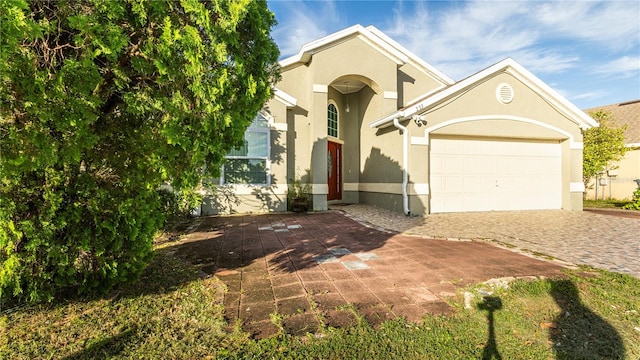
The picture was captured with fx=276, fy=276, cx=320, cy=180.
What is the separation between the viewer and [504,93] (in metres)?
9.41

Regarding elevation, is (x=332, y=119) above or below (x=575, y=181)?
above

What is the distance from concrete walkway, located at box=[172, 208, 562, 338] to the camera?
277 cm

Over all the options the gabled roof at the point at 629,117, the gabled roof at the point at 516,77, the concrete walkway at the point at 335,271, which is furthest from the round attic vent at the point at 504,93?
the gabled roof at the point at 629,117

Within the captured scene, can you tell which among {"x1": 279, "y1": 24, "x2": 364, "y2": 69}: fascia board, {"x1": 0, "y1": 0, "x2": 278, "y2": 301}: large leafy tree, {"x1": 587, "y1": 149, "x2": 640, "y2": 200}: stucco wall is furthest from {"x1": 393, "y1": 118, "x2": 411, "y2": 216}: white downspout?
{"x1": 587, "y1": 149, "x2": 640, "y2": 200}: stucco wall

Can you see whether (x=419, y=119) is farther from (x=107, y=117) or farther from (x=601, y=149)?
(x=601, y=149)

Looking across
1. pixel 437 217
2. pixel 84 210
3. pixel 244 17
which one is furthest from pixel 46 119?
pixel 437 217

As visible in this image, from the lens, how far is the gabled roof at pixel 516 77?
8.81 meters

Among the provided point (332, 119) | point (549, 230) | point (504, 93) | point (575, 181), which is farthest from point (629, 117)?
point (332, 119)

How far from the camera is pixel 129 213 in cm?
279

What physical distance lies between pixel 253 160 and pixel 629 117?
78.6 feet

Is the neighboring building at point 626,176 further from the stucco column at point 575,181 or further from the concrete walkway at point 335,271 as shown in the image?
the concrete walkway at point 335,271

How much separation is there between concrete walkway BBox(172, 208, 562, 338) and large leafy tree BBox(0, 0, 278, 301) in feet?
4.63

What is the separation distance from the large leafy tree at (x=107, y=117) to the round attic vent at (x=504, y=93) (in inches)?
360

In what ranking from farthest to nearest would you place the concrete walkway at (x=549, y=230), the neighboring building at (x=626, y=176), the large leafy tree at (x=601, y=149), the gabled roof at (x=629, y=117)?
1. the gabled roof at (x=629, y=117)
2. the neighboring building at (x=626, y=176)
3. the large leafy tree at (x=601, y=149)
4. the concrete walkway at (x=549, y=230)
